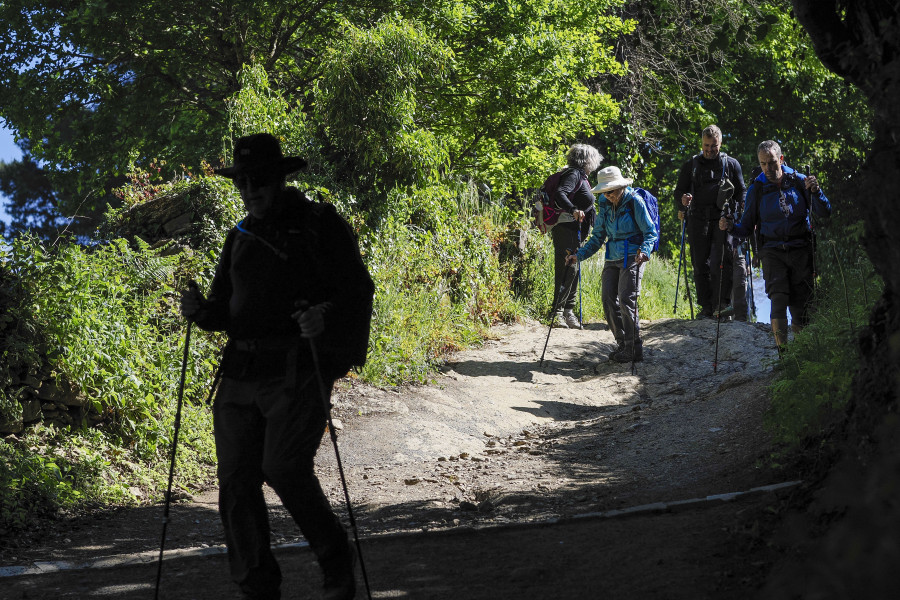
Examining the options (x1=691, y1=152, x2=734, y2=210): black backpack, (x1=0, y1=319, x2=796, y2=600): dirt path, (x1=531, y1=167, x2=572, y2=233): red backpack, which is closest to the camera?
(x1=0, y1=319, x2=796, y2=600): dirt path

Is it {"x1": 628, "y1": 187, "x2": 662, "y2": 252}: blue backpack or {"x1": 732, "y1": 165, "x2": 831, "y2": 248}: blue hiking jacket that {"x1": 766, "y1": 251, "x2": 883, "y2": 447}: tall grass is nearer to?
{"x1": 732, "y1": 165, "x2": 831, "y2": 248}: blue hiking jacket

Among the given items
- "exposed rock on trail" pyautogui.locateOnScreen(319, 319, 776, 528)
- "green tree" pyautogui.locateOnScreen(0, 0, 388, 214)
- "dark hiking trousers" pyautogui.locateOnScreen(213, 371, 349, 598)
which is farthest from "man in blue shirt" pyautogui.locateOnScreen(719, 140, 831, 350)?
"green tree" pyautogui.locateOnScreen(0, 0, 388, 214)

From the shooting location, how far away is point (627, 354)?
12859mm

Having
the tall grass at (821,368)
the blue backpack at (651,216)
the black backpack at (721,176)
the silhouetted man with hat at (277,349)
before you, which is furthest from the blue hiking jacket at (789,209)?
the silhouetted man with hat at (277,349)

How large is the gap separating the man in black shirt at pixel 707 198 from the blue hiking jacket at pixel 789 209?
11.5 feet

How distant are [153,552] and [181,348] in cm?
348

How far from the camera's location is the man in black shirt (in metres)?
13.3

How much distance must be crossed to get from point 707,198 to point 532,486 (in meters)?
7.32

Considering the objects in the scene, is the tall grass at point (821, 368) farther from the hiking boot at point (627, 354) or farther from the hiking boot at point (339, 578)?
the hiking boot at point (627, 354)

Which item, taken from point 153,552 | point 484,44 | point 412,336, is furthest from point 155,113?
point 153,552

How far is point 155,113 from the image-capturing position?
726 inches

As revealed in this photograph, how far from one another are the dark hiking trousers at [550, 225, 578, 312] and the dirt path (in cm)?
151

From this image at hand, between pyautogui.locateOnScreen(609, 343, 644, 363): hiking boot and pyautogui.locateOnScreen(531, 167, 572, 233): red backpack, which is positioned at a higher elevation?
pyautogui.locateOnScreen(531, 167, 572, 233): red backpack

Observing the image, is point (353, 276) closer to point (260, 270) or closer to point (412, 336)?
point (260, 270)
